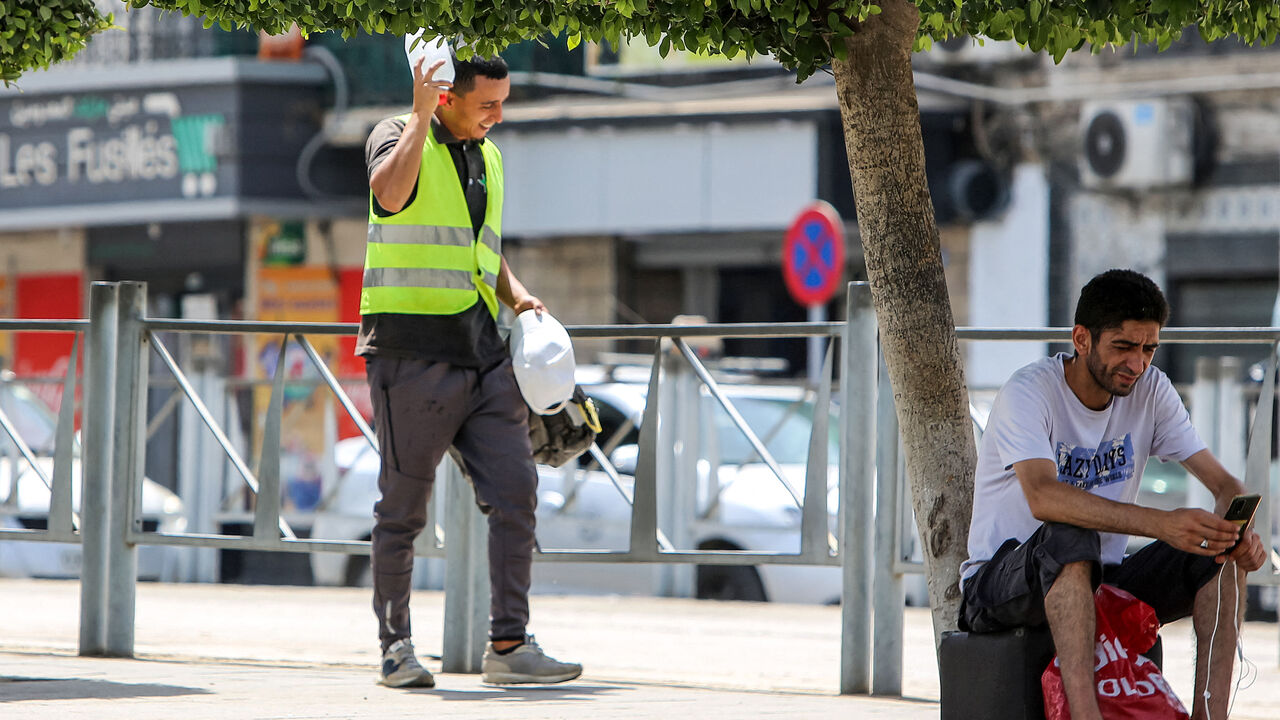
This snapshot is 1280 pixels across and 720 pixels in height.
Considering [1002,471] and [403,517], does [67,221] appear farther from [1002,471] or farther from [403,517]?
[1002,471]

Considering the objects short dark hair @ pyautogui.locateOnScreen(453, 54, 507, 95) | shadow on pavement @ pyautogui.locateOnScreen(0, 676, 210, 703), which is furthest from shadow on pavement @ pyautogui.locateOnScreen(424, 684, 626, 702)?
short dark hair @ pyautogui.locateOnScreen(453, 54, 507, 95)

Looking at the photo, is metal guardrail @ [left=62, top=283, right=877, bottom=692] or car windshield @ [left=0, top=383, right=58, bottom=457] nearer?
metal guardrail @ [left=62, top=283, right=877, bottom=692]

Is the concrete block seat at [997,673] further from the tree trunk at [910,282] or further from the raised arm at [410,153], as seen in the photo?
the raised arm at [410,153]

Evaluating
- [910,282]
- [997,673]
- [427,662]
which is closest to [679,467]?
[427,662]

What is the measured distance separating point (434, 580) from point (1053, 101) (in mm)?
9398

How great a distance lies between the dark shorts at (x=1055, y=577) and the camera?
4562mm

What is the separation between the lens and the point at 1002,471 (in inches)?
192

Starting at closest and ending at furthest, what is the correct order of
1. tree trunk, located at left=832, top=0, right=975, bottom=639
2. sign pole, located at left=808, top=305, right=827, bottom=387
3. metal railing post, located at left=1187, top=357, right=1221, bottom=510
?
tree trunk, located at left=832, top=0, right=975, bottom=639 < metal railing post, located at left=1187, top=357, right=1221, bottom=510 < sign pole, located at left=808, top=305, right=827, bottom=387

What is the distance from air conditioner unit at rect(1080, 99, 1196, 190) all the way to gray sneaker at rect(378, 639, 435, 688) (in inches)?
539

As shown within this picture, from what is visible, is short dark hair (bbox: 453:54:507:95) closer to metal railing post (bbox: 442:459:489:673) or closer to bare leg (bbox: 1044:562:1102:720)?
metal railing post (bbox: 442:459:489:673)

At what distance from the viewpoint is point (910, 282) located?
16.5ft

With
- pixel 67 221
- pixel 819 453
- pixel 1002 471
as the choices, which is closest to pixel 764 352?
pixel 67 221

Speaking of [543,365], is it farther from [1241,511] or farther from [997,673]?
[1241,511]

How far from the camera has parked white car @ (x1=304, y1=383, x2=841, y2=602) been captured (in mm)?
11516
